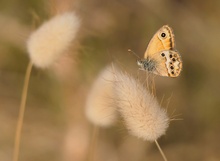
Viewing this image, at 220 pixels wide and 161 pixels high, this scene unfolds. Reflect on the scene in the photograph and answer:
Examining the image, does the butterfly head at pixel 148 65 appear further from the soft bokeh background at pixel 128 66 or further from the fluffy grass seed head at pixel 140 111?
the soft bokeh background at pixel 128 66

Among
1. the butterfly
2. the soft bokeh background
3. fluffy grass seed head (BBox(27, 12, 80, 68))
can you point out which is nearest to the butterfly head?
the butterfly

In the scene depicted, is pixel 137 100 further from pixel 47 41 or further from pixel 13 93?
pixel 13 93

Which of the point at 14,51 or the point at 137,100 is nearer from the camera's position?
the point at 137,100

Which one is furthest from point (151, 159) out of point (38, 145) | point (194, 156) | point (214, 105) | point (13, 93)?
point (13, 93)

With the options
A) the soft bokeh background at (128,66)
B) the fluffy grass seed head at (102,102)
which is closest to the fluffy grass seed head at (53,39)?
the fluffy grass seed head at (102,102)

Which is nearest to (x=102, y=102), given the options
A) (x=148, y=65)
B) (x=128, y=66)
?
(x=148, y=65)

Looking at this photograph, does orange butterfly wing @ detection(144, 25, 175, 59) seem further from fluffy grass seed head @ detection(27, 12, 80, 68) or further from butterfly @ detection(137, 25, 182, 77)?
fluffy grass seed head @ detection(27, 12, 80, 68)

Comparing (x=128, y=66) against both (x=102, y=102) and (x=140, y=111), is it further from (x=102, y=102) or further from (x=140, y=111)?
(x=140, y=111)
